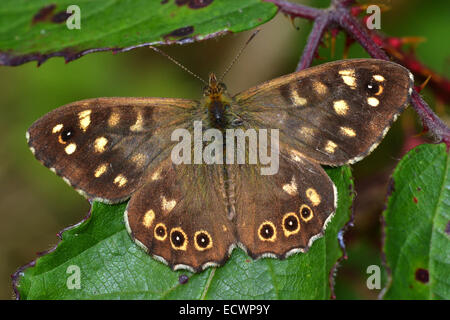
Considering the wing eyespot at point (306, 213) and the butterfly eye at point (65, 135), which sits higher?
the butterfly eye at point (65, 135)

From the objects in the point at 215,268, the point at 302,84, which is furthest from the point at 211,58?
the point at 215,268

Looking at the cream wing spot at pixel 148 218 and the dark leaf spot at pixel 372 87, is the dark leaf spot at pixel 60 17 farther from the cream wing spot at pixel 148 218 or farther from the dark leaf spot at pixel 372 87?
the dark leaf spot at pixel 372 87

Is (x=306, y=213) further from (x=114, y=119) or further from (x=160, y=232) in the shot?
(x=114, y=119)

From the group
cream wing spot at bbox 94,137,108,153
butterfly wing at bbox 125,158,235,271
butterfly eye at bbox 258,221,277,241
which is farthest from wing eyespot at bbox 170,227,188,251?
cream wing spot at bbox 94,137,108,153

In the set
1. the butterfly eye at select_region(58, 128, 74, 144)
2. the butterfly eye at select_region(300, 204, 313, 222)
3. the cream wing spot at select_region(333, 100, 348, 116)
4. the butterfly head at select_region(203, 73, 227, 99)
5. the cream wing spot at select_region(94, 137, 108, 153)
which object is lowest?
the butterfly eye at select_region(300, 204, 313, 222)

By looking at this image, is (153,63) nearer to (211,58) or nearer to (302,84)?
(211,58)

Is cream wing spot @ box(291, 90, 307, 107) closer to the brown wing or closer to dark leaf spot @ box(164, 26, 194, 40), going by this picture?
the brown wing

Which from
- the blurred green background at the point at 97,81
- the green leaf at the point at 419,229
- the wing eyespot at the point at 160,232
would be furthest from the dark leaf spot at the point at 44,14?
the green leaf at the point at 419,229
